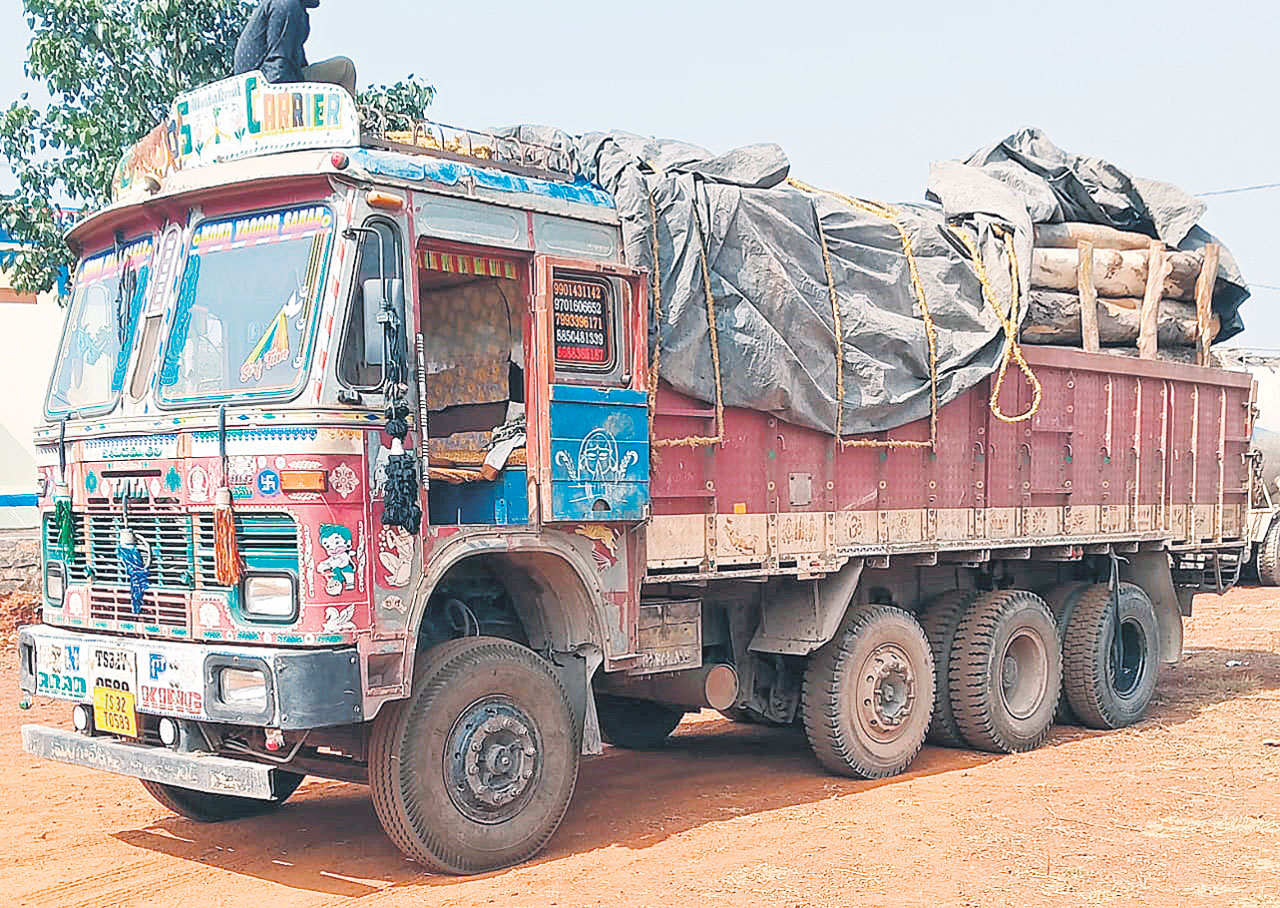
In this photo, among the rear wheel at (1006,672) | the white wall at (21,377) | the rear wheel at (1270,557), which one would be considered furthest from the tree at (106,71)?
the rear wheel at (1270,557)

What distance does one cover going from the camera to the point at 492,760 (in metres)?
6.65

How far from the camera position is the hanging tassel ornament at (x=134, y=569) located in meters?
6.67

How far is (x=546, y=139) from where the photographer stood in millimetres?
8109

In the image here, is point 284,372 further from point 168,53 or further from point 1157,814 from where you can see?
point 168,53

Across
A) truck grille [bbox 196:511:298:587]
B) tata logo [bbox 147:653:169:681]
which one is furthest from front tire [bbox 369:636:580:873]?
tata logo [bbox 147:653:169:681]

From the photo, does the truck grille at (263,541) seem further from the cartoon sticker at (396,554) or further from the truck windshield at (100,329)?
the truck windshield at (100,329)

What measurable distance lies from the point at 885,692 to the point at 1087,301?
334 cm

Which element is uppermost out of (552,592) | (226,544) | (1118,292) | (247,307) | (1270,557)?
(1118,292)

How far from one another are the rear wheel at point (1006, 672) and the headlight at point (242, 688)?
5111mm

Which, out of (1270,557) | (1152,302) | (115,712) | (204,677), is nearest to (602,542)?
(204,677)

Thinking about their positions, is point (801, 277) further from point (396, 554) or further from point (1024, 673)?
point (1024, 673)

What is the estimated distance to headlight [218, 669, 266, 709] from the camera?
6090mm

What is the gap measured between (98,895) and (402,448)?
2379 millimetres

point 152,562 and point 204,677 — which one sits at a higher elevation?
point 152,562
